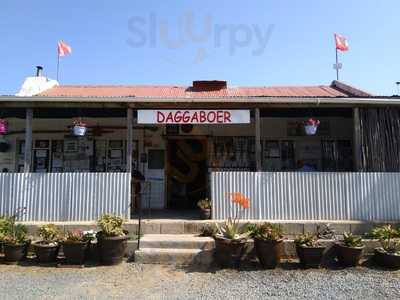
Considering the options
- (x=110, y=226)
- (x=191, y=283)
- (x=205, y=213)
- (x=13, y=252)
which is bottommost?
(x=191, y=283)

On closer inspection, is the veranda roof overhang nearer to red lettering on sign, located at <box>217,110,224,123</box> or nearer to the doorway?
red lettering on sign, located at <box>217,110,224,123</box>

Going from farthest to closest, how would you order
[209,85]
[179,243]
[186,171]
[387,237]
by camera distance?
1. [209,85]
2. [186,171]
3. [179,243]
4. [387,237]

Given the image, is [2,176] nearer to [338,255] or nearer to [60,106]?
[60,106]

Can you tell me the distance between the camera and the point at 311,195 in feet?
26.8

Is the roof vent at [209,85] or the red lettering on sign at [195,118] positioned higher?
the roof vent at [209,85]

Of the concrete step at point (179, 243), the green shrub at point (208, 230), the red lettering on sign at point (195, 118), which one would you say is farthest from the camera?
the red lettering on sign at point (195, 118)

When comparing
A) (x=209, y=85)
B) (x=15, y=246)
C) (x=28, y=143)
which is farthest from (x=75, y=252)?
→ (x=209, y=85)

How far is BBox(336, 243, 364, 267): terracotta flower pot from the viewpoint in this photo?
650cm

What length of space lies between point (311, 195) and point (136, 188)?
4922 millimetres

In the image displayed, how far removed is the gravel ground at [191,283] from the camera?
17.4 ft

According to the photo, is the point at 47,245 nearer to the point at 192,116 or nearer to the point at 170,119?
the point at 170,119

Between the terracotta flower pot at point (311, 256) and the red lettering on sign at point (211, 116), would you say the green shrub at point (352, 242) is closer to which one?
the terracotta flower pot at point (311, 256)

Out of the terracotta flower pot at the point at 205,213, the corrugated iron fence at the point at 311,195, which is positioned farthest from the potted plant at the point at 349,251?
the terracotta flower pot at the point at 205,213

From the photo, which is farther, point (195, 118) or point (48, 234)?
point (195, 118)
